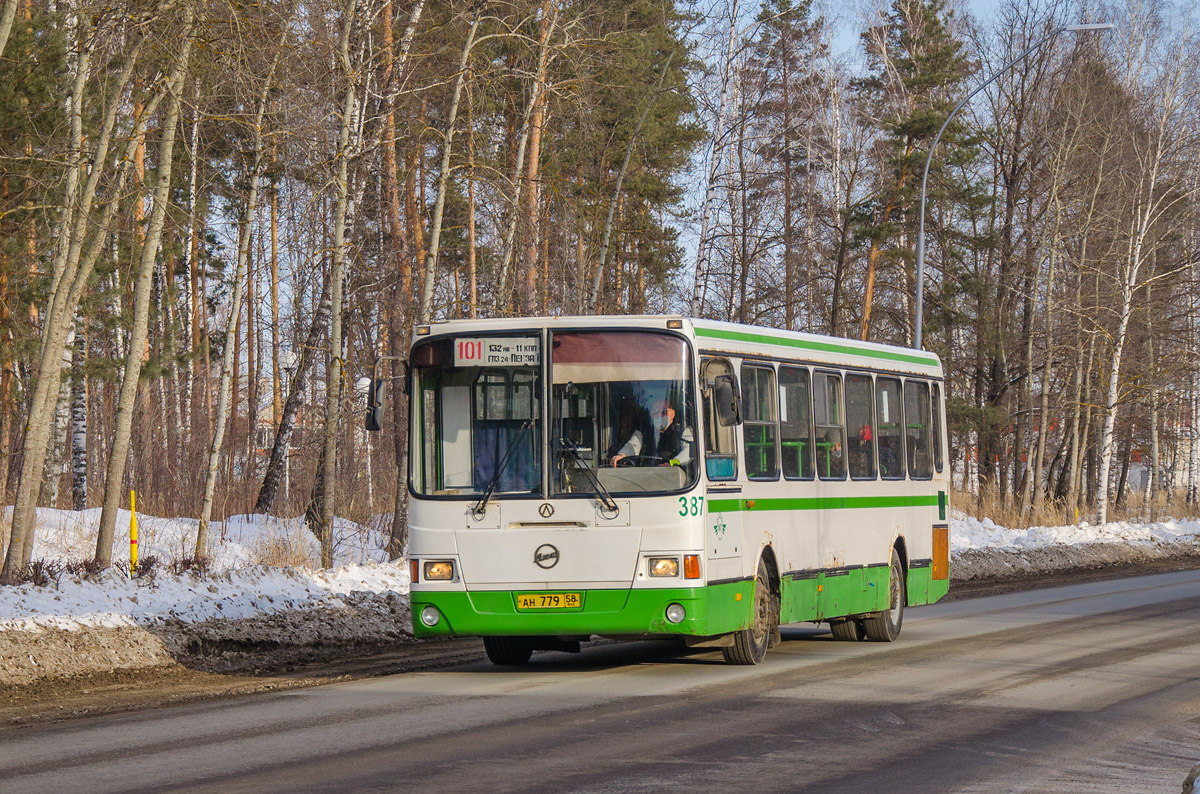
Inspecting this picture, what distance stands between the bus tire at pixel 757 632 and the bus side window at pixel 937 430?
16.5 ft

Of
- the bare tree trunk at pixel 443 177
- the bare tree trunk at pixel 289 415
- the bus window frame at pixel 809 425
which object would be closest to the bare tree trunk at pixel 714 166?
the bare tree trunk at pixel 289 415

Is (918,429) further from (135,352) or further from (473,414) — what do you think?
(135,352)

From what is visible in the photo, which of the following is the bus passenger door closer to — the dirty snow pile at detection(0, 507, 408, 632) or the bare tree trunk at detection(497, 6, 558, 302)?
the dirty snow pile at detection(0, 507, 408, 632)

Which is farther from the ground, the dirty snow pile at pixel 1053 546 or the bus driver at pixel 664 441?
the bus driver at pixel 664 441

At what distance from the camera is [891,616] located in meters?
17.3

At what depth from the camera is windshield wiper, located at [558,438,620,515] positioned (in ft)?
42.5

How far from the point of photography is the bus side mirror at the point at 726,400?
1313 cm

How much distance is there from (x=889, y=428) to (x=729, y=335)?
13.0 feet

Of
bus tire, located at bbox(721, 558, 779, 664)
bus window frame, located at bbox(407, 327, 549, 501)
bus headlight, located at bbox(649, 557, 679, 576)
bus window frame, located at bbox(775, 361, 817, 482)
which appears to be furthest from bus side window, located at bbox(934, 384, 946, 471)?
bus window frame, located at bbox(407, 327, 549, 501)

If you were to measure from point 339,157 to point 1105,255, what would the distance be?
94.1 feet

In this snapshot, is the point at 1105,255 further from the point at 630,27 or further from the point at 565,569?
the point at 565,569

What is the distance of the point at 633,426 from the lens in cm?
1314

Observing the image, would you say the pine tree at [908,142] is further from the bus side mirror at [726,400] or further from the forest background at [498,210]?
the bus side mirror at [726,400]

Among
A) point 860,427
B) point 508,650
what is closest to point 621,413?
point 508,650
